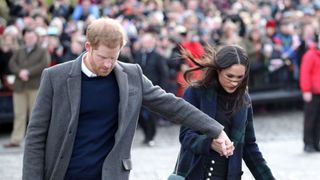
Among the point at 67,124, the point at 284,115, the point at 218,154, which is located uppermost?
the point at 67,124

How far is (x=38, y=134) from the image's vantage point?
439 centimetres

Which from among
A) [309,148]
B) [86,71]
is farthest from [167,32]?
[86,71]

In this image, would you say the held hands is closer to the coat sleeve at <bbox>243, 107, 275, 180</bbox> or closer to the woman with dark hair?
the woman with dark hair

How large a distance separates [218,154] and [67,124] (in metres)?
1.19

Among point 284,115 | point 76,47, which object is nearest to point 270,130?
point 284,115

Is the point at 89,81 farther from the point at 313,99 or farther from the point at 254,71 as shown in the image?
the point at 254,71

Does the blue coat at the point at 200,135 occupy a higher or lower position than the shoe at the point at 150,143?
higher

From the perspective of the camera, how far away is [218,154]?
16.9 ft

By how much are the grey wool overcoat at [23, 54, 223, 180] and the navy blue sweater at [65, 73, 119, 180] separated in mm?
50

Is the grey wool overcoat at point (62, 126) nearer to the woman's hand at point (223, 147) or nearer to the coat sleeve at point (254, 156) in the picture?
the woman's hand at point (223, 147)

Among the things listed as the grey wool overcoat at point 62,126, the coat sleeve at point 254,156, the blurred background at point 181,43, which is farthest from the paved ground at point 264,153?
the grey wool overcoat at point 62,126

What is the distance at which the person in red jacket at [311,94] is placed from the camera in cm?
1141

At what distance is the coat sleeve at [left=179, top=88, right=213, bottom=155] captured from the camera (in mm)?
4926

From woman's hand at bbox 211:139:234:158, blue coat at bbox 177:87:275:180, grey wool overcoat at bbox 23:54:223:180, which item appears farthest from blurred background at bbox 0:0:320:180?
grey wool overcoat at bbox 23:54:223:180
